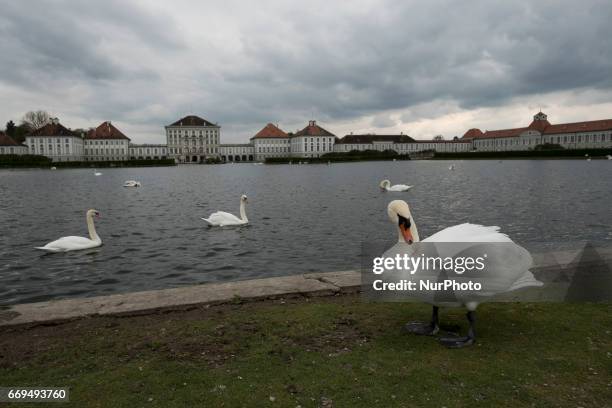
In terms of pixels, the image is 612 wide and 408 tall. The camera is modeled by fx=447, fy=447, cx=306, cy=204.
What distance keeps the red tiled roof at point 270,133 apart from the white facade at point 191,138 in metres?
17.7

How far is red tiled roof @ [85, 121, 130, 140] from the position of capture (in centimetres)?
14488

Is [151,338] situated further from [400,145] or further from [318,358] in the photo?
[400,145]

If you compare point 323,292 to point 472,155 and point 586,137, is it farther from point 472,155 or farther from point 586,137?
point 586,137

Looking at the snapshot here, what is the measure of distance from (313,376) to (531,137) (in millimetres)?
169429

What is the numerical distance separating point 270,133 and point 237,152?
14.7 meters

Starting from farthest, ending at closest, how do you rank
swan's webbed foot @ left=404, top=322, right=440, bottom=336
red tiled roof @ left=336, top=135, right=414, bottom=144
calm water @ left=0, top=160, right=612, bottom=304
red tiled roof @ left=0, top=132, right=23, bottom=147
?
red tiled roof @ left=336, top=135, right=414, bottom=144, red tiled roof @ left=0, top=132, right=23, bottom=147, calm water @ left=0, top=160, right=612, bottom=304, swan's webbed foot @ left=404, top=322, right=440, bottom=336

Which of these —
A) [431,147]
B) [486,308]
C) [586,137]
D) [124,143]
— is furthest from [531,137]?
[486,308]

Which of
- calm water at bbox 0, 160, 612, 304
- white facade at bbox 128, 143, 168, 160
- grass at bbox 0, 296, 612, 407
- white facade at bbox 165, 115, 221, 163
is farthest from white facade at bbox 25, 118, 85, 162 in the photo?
grass at bbox 0, 296, 612, 407

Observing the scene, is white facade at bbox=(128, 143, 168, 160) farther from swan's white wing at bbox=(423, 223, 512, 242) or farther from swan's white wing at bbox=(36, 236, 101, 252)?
swan's white wing at bbox=(423, 223, 512, 242)

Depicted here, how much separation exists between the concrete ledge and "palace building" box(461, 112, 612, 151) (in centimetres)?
14376

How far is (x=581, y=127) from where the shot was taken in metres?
140

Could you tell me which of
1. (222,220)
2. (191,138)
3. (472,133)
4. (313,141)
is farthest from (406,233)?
(472,133)

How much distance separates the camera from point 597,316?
4.53 m

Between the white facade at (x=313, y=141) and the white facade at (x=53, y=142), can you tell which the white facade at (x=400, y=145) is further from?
the white facade at (x=53, y=142)
